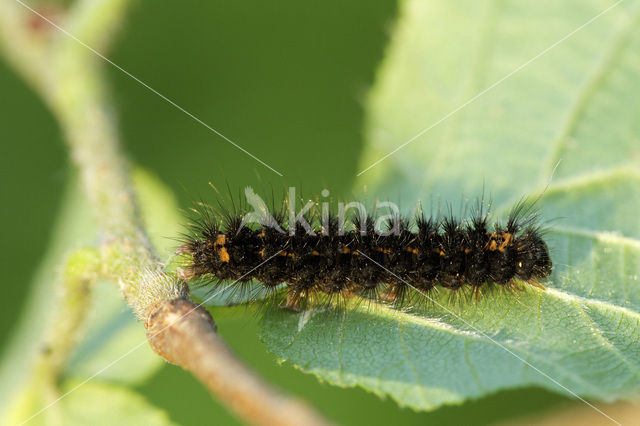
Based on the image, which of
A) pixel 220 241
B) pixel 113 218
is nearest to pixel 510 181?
pixel 220 241

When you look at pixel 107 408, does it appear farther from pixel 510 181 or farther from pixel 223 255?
pixel 510 181

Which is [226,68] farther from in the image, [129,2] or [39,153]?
[39,153]

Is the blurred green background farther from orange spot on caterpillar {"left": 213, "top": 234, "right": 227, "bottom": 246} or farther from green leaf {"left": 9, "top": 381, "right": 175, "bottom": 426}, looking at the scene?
orange spot on caterpillar {"left": 213, "top": 234, "right": 227, "bottom": 246}

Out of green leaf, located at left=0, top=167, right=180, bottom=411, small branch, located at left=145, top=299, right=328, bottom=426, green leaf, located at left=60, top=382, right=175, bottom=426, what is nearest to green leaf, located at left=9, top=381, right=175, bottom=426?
green leaf, located at left=60, top=382, right=175, bottom=426

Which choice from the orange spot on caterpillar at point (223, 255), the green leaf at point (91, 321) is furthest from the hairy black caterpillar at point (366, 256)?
the green leaf at point (91, 321)

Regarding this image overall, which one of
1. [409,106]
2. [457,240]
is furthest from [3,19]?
[457,240]
